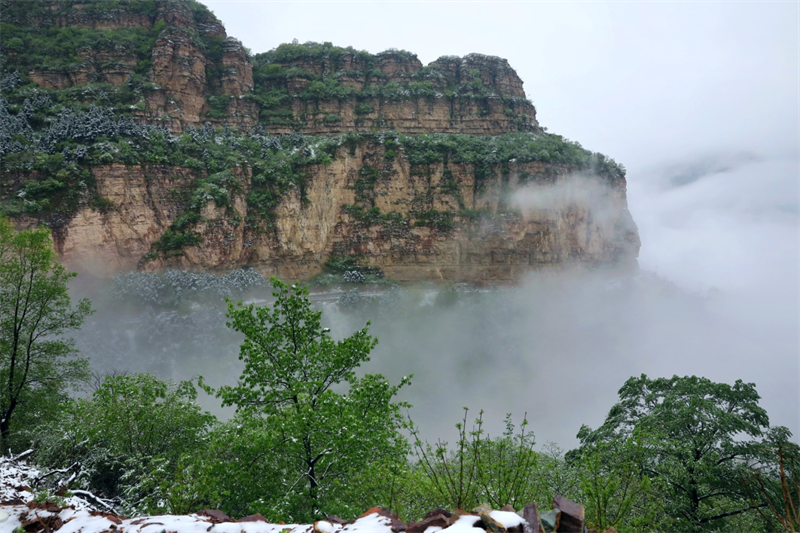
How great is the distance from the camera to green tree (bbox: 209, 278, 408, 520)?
714 cm

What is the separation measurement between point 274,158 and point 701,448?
4340 centimetres

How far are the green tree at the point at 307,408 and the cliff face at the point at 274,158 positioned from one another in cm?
3320

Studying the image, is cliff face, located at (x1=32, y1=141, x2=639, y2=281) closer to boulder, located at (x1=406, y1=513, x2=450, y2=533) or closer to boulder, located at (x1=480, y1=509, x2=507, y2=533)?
boulder, located at (x1=406, y1=513, x2=450, y2=533)

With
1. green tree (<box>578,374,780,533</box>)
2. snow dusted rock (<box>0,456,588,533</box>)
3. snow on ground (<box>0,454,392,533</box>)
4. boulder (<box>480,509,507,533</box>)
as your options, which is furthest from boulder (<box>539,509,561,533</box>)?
green tree (<box>578,374,780,533</box>)

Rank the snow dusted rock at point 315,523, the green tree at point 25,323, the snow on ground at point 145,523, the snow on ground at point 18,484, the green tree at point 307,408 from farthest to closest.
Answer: the green tree at point 25,323 → the green tree at point 307,408 → the snow on ground at point 18,484 → the snow on ground at point 145,523 → the snow dusted rock at point 315,523

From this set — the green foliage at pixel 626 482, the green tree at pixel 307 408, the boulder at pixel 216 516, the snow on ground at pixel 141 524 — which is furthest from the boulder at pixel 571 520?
the green tree at pixel 307 408

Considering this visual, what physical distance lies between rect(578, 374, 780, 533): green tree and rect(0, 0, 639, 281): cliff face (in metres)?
35.8

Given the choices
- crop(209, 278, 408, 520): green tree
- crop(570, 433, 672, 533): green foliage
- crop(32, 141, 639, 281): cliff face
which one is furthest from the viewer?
crop(32, 141, 639, 281): cliff face

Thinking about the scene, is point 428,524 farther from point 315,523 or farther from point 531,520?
point 315,523

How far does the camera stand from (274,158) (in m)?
44.7

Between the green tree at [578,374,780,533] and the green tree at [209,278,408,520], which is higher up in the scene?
the green tree at [209,278,408,520]

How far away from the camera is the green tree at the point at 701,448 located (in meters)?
10.2

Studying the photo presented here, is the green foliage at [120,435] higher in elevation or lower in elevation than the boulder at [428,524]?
lower

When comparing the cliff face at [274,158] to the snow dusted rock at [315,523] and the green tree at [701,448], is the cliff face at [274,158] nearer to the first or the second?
the snow dusted rock at [315,523]
